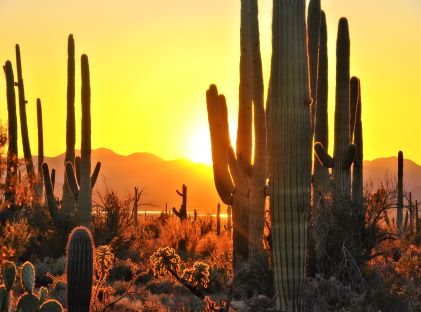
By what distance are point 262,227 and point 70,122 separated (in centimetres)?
1121

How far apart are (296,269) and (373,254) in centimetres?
550

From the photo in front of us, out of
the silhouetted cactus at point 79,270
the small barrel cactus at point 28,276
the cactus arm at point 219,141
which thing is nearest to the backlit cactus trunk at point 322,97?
the cactus arm at point 219,141

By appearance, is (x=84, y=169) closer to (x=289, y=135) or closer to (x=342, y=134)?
(x=342, y=134)

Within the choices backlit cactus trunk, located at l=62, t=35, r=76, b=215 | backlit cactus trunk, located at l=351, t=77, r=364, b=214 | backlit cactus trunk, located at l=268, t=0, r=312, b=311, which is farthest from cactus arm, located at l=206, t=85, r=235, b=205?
backlit cactus trunk, located at l=62, t=35, r=76, b=215

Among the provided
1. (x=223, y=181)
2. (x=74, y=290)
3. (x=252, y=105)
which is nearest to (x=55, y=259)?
(x=223, y=181)

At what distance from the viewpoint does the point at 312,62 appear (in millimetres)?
17047

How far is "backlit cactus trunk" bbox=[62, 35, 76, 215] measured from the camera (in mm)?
22922

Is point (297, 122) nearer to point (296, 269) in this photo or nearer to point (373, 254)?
point (296, 269)

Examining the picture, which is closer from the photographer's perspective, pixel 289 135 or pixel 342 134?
pixel 289 135

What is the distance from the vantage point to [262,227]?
1437 cm

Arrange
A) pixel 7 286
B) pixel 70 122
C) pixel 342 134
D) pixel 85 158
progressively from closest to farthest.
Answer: pixel 7 286, pixel 342 134, pixel 85 158, pixel 70 122

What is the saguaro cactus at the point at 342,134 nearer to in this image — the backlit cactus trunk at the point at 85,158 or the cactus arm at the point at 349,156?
the cactus arm at the point at 349,156

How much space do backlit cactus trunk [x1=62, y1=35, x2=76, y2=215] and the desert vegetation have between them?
2.6 inches

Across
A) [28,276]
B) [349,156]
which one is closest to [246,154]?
[349,156]
